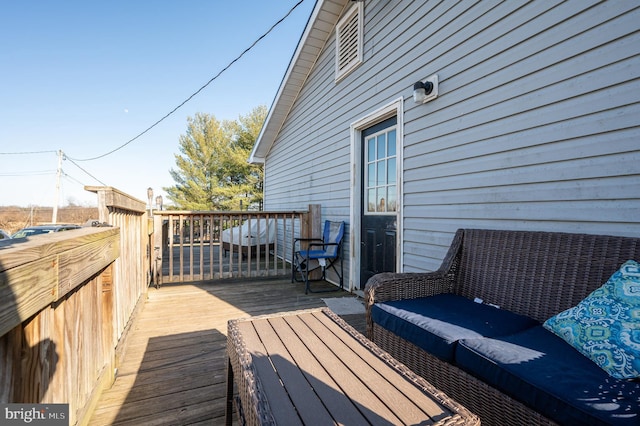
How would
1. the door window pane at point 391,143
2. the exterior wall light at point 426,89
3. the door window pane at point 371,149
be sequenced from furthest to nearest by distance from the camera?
the door window pane at point 371,149 → the door window pane at point 391,143 → the exterior wall light at point 426,89

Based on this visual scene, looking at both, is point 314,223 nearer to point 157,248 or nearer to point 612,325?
point 157,248

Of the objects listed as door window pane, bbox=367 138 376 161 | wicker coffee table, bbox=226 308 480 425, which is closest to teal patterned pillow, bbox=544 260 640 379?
wicker coffee table, bbox=226 308 480 425

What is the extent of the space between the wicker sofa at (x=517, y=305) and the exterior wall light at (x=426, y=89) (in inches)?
53.2

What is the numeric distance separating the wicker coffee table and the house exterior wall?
1.49m

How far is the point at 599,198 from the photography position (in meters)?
1.63

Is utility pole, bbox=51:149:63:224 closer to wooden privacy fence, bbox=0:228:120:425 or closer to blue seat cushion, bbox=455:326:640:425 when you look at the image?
wooden privacy fence, bbox=0:228:120:425

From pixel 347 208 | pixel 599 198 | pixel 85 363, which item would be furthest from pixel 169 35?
pixel 599 198

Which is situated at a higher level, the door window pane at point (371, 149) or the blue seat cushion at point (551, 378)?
the door window pane at point (371, 149)

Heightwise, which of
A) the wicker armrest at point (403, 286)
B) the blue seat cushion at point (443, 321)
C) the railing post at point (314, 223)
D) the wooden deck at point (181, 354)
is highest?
the railing post at point (314, 223)

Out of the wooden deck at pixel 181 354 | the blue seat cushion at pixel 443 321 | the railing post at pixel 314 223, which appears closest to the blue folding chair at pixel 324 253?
the railing post at pixel 314 223

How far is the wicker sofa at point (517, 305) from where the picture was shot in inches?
38.0

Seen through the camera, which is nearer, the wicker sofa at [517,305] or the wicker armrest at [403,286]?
the wicker sofa at [517,305]

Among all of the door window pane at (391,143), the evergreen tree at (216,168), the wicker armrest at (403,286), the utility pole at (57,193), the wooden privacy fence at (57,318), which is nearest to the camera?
the wooden privacy fence at (57,318)

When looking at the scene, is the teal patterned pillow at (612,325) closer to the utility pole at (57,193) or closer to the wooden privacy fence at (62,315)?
the wooden privacy fence at (62,315)
